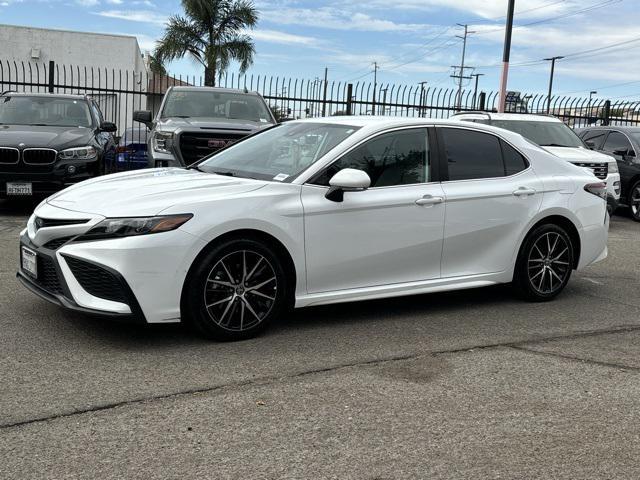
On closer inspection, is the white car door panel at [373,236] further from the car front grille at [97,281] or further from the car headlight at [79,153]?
the car headlight at [79,153]

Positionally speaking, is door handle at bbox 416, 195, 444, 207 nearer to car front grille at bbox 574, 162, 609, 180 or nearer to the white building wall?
car front grille at bbox 574, 162, 609, 180

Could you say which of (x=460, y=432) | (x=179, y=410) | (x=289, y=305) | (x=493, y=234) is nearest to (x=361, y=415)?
(x=460, y=432)

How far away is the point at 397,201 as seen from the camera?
5.54 meters

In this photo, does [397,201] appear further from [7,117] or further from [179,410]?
[7,117]

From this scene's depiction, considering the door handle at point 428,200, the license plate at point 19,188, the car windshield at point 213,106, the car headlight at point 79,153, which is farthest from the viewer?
the car windshield at point 213,106

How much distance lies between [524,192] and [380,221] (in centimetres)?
156

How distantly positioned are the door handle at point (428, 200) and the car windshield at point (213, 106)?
622cm

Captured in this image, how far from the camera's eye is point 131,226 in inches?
182

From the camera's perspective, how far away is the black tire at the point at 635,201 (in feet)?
44.5

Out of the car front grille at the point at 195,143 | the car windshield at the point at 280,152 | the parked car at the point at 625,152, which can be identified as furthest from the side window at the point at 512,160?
the parked car at the point at 625,152

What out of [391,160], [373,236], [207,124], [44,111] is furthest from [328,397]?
[44,111]

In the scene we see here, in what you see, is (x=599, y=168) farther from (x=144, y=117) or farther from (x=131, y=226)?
(x=131, y=226)

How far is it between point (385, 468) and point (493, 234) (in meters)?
3.24

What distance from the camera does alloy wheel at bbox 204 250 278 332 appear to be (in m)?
4.87
